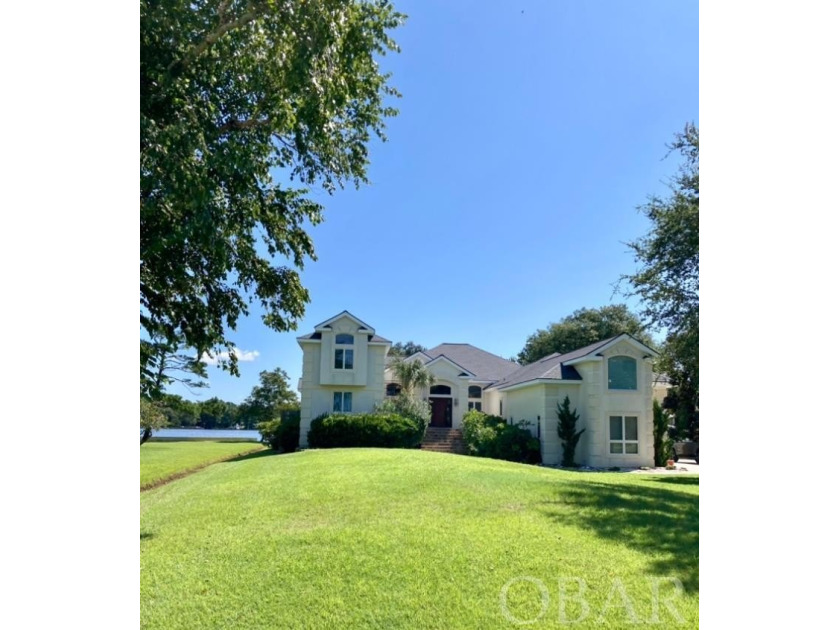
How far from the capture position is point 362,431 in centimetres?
2094

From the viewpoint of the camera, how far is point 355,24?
6629 millimetres

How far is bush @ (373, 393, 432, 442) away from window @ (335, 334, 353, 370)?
236 cm

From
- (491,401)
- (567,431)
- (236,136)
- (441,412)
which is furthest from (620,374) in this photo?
(236,136)

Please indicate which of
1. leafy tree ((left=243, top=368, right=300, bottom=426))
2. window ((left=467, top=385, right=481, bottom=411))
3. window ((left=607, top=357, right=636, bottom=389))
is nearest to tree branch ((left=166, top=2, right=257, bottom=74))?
window ((left=607, top=357, right=636, bottom=389))

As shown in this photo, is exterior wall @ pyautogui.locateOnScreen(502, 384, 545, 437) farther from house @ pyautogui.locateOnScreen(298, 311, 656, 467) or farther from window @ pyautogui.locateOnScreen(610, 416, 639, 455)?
window @ pyautogui.locateOnScreen(610, 416, 639, 455)

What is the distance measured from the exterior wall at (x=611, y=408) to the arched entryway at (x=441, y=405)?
840cm

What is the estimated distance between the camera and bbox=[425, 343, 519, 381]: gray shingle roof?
3125cm

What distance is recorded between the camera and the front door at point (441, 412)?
27422 mm
